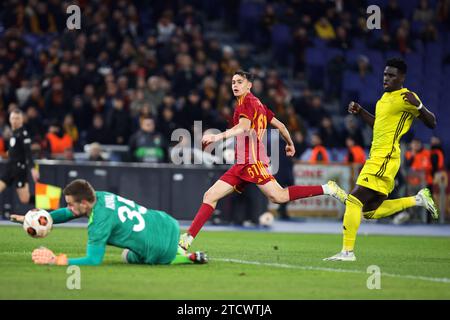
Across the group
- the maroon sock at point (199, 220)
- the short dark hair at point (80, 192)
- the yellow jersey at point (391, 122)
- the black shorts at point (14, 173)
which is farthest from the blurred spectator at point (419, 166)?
the short dark hair at point (80, 192)

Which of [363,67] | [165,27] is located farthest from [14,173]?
[363,67]

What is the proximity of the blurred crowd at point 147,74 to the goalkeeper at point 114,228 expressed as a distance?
1152 centimetres

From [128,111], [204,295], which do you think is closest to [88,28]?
[128,111]

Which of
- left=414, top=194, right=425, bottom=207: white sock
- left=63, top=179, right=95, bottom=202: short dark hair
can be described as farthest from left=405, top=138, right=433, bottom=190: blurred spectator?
left=63, top=179, right=95, bottom=202: short dark hair

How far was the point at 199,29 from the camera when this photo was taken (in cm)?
2920

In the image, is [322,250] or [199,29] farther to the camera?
[199,29]

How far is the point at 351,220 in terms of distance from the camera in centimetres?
1281

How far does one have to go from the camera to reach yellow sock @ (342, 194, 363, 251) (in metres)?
12.8

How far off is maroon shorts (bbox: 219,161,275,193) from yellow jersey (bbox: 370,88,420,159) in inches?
56.8

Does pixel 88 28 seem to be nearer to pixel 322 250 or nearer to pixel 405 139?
pixel 405 139

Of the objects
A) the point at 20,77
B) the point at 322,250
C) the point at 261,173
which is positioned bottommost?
the point at 322,250

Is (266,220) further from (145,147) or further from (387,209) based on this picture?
(387,209)

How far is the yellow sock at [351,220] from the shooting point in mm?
12797
